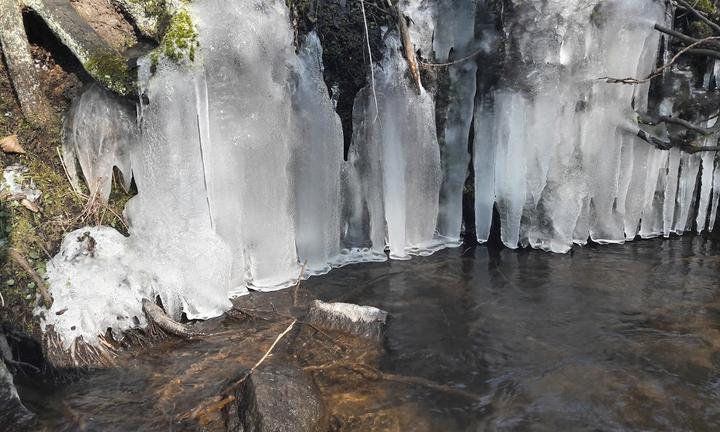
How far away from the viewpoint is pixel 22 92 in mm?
3820

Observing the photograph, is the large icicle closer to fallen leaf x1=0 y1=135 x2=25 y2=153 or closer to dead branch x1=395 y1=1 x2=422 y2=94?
dead branch x1=395 y1=1 x2=422 y2=94

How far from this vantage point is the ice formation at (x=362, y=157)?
12.7 feet

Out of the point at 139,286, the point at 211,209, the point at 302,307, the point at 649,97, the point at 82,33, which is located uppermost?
the point at 82,33

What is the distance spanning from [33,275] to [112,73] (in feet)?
4.74

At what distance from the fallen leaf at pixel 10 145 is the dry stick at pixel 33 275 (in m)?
0.75

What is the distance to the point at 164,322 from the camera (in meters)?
3.54

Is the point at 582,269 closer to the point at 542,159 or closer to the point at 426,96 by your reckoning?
the point at 542,159

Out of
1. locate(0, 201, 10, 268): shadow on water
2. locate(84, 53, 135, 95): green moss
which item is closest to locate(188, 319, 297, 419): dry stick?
locate(0, 201, 10, 268): shadow on water

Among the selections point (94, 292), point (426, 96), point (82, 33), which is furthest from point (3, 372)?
point (426, 96)

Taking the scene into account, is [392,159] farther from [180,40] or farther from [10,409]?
[10,409]

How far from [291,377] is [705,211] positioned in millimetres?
4953

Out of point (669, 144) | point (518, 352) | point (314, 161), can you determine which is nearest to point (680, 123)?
point (669, 144)

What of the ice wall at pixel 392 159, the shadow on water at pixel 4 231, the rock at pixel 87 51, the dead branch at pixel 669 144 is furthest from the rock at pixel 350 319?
the dead branch at pixel 669 144

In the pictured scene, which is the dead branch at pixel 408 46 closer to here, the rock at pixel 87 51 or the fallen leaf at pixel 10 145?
the rock at pixel 87 51
